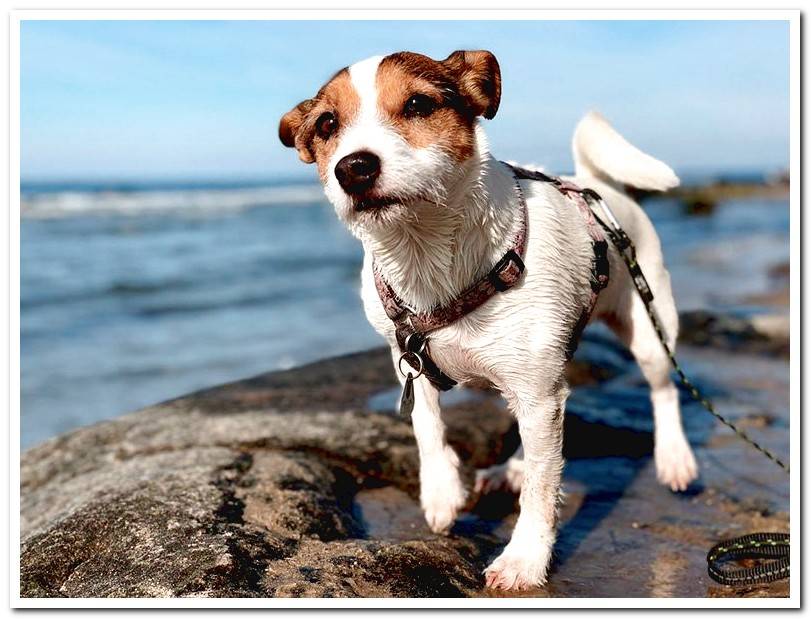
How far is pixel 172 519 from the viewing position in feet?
10.1

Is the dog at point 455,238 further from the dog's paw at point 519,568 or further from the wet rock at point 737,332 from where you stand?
the wet rock at point 737,332

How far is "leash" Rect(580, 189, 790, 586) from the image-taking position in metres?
2.88

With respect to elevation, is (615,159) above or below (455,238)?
above

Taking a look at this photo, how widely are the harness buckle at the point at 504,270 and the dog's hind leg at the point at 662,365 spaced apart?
1193mm

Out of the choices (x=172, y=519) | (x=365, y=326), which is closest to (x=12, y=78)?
(x=172, y=519)

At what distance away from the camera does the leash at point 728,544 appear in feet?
9.44

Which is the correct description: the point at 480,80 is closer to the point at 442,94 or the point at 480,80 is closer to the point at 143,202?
the point at 442,94

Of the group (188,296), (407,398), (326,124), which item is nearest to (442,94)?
(326,124)

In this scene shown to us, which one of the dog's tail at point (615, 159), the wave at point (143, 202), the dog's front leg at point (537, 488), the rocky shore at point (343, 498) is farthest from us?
the wave at point (143, 202)

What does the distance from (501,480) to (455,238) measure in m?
1.56

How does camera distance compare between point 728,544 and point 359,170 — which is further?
point 728,544

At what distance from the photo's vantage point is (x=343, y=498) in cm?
380

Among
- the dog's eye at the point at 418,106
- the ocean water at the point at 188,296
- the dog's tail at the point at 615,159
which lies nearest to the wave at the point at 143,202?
the ocean water at the point at 188,296
